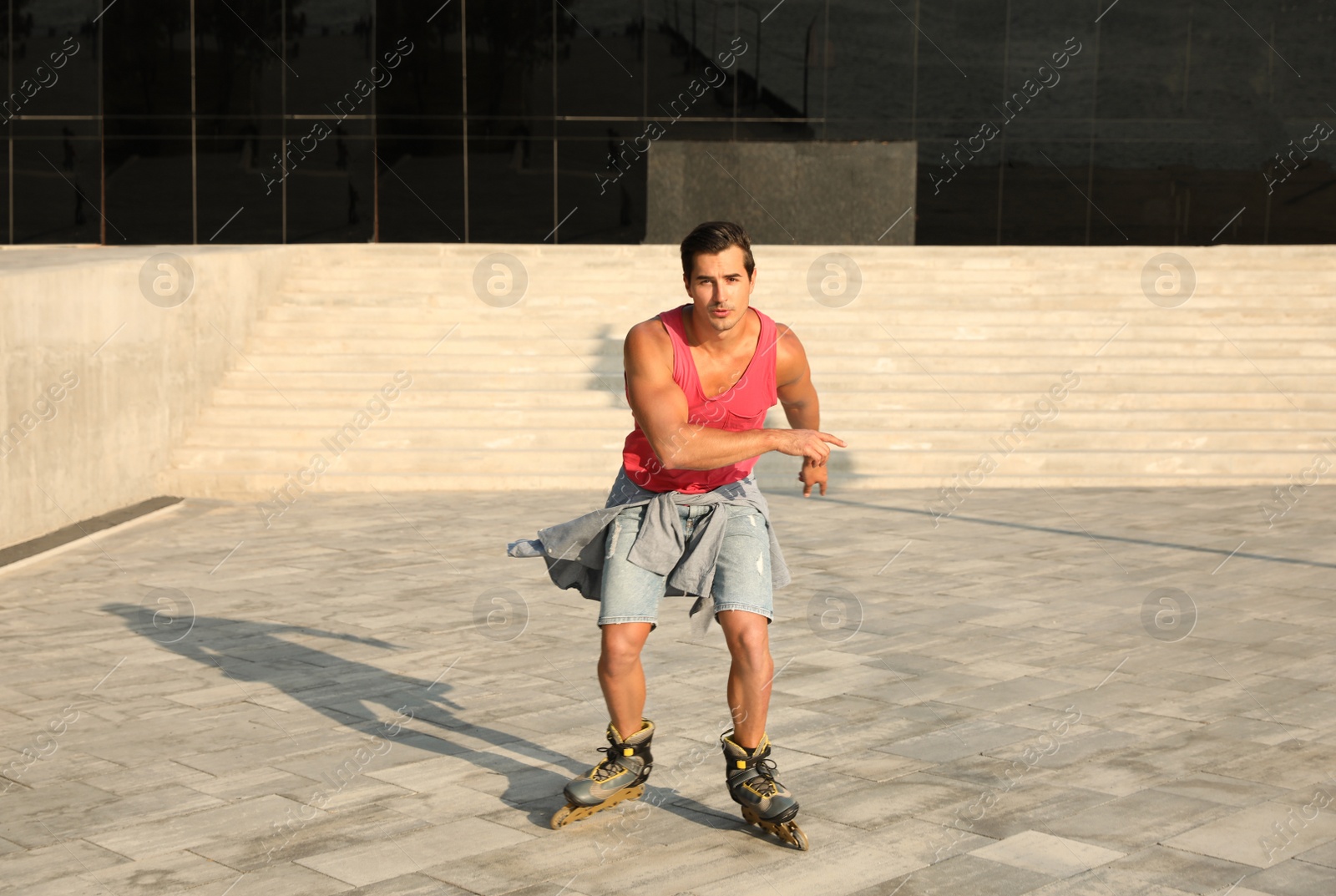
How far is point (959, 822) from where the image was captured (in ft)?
16.2

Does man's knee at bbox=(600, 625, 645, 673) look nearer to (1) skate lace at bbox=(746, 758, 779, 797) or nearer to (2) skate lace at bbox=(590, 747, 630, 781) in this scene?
(2) skate lace at bbox=(590, 747, 630, 781)

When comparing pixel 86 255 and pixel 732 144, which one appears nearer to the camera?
pixel 86 255

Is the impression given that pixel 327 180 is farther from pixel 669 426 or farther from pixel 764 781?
pixel 764 781

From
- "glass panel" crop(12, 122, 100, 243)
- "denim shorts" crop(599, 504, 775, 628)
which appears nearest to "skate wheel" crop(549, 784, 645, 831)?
"denim shorts" crop(599, 504, 775, 628)

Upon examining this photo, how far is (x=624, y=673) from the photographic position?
493 cm

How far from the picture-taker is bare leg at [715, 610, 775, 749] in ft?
15.8

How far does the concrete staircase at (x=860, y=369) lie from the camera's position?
1284 cm

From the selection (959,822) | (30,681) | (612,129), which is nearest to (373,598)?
(30,681)

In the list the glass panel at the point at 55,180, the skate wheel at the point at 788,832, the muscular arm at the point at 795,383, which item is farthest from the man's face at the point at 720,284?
the glass panel at the point at 55,180

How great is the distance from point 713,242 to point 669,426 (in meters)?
0.59

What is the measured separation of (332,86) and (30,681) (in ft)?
52.6

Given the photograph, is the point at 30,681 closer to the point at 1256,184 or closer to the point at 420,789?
the point at 420,789

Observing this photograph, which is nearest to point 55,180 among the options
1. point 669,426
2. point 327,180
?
point 327,180

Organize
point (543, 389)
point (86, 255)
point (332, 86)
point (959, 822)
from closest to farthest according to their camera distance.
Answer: point (959, 822) < point (86, 255) < point (543, 389) < point (332, 86)
